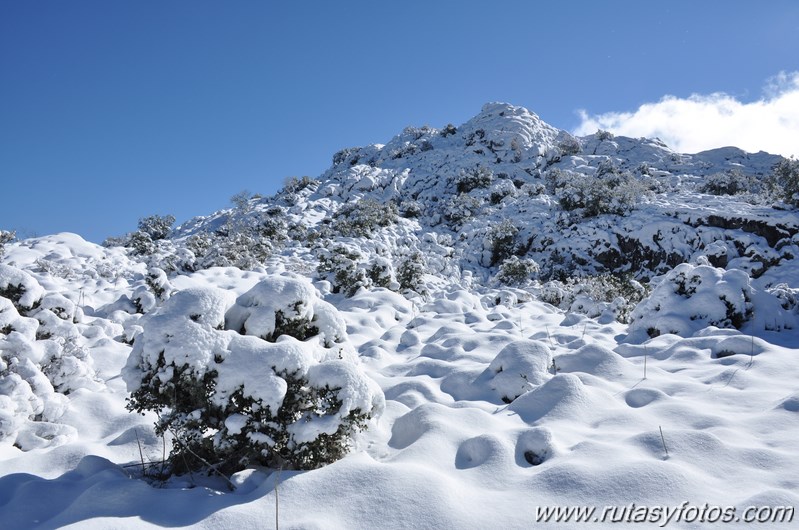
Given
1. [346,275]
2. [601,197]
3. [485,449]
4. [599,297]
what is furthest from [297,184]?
[485,449]

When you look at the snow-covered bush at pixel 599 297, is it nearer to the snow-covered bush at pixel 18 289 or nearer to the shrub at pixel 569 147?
the snow-covered bush at pixel 18 289

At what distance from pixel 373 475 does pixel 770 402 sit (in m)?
3.89

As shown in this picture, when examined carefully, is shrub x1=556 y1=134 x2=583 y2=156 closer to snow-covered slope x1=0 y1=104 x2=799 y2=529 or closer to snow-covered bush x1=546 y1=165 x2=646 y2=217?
snow-covered bush x1=546 y1=165 x2=646 y2=217

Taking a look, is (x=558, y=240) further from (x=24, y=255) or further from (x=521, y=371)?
(x=24, y=255)

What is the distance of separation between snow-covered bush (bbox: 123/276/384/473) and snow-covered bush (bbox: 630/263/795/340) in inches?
234

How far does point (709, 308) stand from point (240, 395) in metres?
7.91

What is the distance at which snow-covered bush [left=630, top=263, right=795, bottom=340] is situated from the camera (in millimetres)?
7430

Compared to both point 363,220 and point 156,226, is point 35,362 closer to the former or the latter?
point 363,220

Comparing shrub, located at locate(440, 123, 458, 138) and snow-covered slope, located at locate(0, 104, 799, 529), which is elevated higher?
shrub, located at locate(440, 123, 458, 138)

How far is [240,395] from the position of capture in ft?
11.2

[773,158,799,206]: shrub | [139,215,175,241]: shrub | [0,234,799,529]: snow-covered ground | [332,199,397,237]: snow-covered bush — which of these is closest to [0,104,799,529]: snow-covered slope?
[0,234,799,529]: snow-covered ground

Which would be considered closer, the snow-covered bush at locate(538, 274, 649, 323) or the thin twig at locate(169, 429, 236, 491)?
the thin twig at locate(169, 429, 236, 491)

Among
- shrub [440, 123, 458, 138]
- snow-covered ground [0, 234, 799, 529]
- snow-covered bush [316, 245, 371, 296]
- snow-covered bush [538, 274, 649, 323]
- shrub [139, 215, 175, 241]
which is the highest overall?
shrub [440, 123, 458, 138]

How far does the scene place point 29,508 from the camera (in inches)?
112
